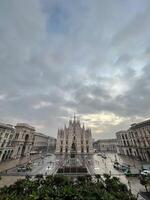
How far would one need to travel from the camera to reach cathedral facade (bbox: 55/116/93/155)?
94062 mm

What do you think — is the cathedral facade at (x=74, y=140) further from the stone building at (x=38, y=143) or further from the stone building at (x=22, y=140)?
the stone building at (x=22, y=140)

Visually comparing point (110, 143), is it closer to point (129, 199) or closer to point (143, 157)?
point (143, 157)

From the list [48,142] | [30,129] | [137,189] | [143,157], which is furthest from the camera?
[48,142]

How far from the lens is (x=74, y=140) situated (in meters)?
99.2

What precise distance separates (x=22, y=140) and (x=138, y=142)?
66.0 m

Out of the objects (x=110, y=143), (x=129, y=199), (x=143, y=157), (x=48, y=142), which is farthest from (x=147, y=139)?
(x=48, y=142)

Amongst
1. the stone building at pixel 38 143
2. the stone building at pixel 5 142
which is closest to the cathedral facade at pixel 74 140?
the stone building at pixel 38 143

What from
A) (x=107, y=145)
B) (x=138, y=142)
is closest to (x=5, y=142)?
(x=138, y=142)

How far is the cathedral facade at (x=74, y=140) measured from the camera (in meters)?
94.1

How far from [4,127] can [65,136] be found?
51.9 meters

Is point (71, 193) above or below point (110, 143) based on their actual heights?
below

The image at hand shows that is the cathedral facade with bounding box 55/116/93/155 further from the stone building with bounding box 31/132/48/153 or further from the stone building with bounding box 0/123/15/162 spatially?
the stone building with bounding box 0/123/15/162

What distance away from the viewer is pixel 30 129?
86750 millimetres

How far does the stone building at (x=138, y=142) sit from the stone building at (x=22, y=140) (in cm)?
6440
